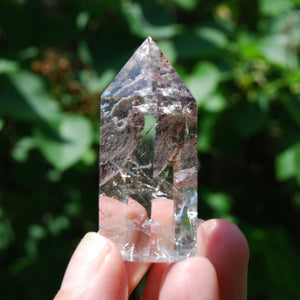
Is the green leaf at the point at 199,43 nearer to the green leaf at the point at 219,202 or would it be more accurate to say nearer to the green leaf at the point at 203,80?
the green leaf at the point at 203,80

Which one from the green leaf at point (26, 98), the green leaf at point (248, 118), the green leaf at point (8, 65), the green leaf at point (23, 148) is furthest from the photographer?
the green leaf at point (23, 148)

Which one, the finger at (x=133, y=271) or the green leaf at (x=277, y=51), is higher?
the green leaf at (x=277, y=51)

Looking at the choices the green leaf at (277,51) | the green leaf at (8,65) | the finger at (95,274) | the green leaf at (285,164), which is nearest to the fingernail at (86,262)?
the finger at (95,274)

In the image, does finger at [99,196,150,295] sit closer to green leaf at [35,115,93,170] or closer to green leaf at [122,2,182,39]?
green leaf at [35,115,93,170]

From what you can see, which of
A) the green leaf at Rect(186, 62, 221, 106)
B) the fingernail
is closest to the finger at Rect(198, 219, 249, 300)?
the fingernail

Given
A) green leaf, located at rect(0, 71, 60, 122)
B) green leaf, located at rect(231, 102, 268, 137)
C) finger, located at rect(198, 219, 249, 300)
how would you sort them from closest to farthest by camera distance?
finger, located at rect(198, 219, 249, 300) → green leaf, located at rect(0, 71, 60, 122) → green leaf, located at rect(231, 102, 268, 137)

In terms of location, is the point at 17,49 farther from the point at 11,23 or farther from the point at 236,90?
the point at 236,90

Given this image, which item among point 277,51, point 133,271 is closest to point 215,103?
point 277,51

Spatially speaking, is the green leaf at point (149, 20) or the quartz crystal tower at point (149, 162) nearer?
the quartz crystal tower at point (149, 162)
